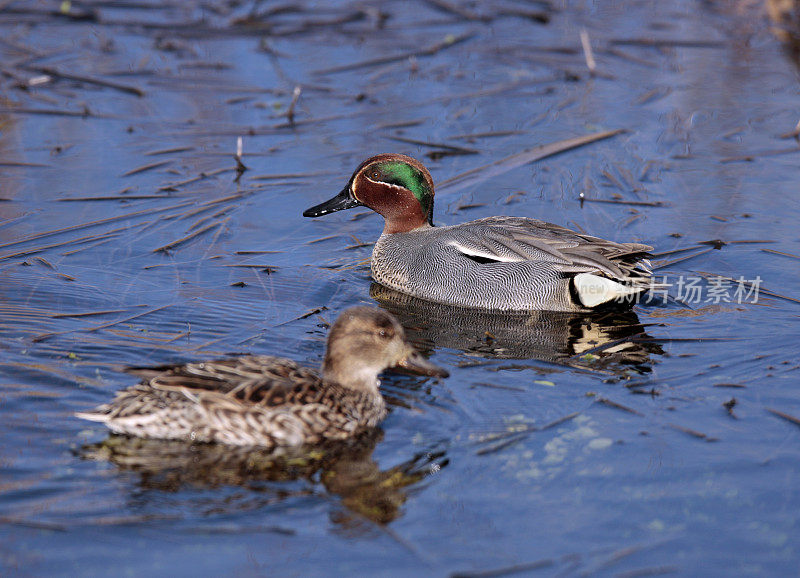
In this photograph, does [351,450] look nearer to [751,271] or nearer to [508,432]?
[508,432]

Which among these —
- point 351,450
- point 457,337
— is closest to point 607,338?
point 457,337

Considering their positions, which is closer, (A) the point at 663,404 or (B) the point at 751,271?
(A) the point at 663,404

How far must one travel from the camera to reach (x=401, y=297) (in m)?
8.32

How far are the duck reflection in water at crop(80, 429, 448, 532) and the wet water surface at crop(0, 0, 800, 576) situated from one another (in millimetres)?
21

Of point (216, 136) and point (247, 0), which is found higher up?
point (247, 0)

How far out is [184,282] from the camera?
25.9ft

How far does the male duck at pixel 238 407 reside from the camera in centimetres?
546

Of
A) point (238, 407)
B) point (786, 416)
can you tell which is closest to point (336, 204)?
point (238, 407)

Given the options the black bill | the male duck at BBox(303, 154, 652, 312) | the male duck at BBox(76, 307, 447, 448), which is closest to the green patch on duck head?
the male duck at BBox(303, 154, 652, 312)

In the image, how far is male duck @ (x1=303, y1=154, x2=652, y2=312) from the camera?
25.3 feet

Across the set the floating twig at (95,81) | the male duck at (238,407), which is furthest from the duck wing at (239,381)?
the floating twig at (95,81)

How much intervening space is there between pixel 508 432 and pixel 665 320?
2.35m

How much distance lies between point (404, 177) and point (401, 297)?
111 centimetres
